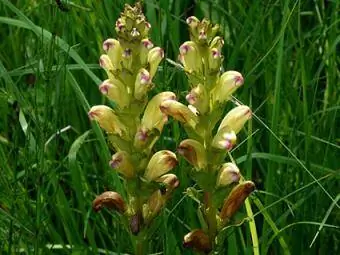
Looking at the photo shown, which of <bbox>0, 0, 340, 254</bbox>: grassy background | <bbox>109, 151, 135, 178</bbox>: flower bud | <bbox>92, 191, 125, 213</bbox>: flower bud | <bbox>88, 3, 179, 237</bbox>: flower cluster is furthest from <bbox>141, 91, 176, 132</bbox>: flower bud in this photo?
<bbox>0, 0, 340, 254</bbox>: grassy background

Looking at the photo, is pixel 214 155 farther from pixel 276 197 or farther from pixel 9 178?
pixel 9 178

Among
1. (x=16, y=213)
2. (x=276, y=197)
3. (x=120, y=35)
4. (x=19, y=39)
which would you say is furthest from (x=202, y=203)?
(x=19, y=39)

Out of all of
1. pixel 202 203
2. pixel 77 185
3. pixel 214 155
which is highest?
pixel 214 155

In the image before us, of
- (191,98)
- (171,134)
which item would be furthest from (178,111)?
(171,134)

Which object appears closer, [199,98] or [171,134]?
[199,98]

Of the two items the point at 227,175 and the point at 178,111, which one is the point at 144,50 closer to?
the point at 178,111

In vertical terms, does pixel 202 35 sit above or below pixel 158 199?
above

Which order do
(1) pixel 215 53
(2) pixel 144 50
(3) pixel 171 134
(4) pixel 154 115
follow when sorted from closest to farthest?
(1) pixel 215 53 → (2) pixel 144 50 → (4) pixel 154 115 → (3) pixel 171 134
